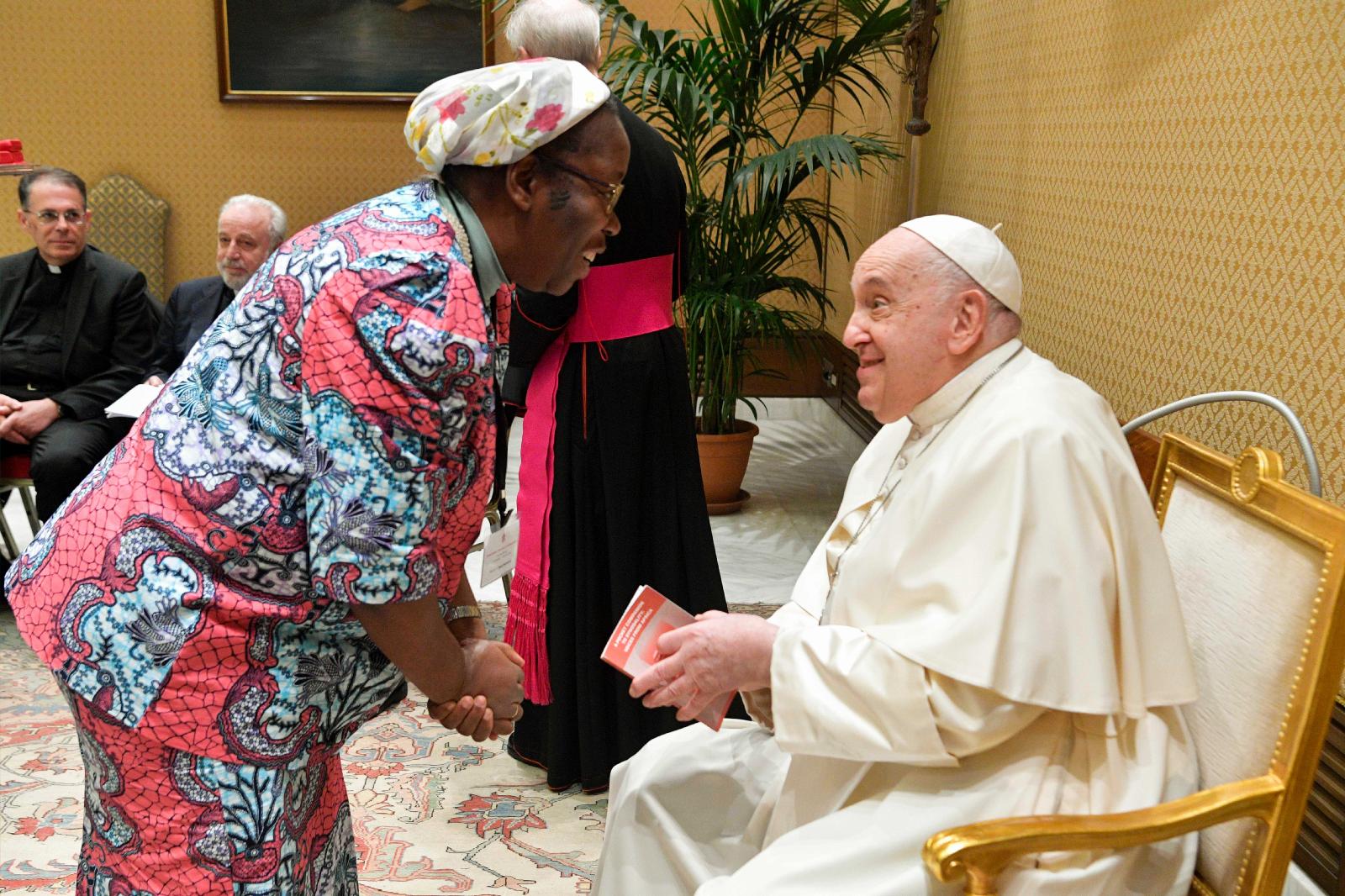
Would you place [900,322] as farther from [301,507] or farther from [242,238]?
[242,238]

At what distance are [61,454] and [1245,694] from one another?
13.3ft

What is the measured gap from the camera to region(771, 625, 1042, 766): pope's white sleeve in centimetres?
162

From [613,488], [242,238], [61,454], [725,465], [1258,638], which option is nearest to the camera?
[1258,638]

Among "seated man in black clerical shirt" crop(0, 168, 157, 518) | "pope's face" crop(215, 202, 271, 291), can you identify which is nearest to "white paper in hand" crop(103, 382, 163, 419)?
"seated man in black clerical shirt" crop(0, 168, 157, 518)

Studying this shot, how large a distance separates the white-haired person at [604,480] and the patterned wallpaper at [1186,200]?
1.20 meters

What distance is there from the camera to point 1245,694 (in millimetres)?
1729

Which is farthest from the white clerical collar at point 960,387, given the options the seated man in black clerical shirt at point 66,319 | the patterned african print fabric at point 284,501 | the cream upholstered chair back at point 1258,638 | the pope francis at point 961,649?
the seated man in black clerical shirt at point 66,319

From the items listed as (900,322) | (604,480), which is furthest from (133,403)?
(900,322)

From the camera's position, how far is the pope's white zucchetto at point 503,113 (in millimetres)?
1388

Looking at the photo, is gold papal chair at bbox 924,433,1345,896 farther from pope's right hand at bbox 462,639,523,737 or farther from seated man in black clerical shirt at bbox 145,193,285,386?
seated man in black clerical shirt at bbox 145,193,285,386

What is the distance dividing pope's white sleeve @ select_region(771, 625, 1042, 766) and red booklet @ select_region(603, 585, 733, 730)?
0.17 meters

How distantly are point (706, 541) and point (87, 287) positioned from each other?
2959mm

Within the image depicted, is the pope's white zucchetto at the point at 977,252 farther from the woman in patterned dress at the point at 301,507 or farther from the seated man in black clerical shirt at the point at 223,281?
the seated man in black clerical shirt at the point at 223,281

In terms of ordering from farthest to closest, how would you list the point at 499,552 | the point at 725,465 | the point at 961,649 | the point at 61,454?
the point at 725,465, the point at 61,454, the point at 499,552, the point at 961,649
